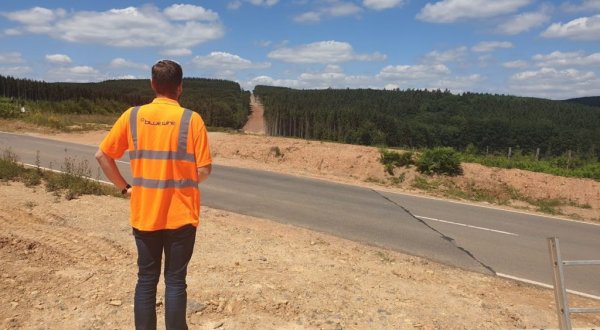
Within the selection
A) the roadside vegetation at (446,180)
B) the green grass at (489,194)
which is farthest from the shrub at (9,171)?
the green grass at (489,194)

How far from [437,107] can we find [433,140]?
3435cm

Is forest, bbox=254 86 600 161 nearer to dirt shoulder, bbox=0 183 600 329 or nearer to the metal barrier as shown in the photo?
dirt shoulder, bbox=0 183 600 329

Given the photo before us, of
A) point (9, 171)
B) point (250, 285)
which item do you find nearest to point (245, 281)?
point (250, 285)

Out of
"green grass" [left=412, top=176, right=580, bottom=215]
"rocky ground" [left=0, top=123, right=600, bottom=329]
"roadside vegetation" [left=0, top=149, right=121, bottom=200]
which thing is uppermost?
"roadside vegetation" [left=0, top=149, right=121, bottom=200]

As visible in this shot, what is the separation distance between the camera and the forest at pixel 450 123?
85250 mm

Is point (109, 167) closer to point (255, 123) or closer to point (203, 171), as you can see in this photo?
point (203, 171)

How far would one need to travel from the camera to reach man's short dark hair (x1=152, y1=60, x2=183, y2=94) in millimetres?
3107

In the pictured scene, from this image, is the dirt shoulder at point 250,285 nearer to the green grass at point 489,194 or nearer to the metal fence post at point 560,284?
the metal fence post at point 560,284

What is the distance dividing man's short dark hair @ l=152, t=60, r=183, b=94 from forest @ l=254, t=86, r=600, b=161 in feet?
242

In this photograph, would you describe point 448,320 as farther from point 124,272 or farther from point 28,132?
point 28,132

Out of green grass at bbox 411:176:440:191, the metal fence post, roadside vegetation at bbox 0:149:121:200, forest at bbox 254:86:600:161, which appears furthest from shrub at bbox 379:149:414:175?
forest at bbox 254:86:600:161

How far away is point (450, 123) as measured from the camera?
10375cm

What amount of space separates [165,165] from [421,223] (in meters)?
8.42

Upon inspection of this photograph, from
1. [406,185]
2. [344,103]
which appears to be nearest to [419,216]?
[406,185]
